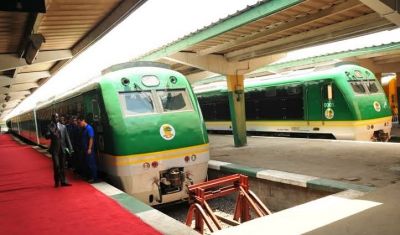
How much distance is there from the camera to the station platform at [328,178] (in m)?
4.48

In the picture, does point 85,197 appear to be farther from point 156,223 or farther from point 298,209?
point 298,209

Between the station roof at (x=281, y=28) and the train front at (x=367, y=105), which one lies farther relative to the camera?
the train front at (x=367, y=105)

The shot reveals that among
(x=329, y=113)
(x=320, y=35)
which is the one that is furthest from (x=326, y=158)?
(x=320, y=35)

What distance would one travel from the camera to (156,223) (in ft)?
15.7

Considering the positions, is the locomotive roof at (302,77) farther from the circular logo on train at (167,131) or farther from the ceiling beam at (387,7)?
the circular logo on train at (167,131)

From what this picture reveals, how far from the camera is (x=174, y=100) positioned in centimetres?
796

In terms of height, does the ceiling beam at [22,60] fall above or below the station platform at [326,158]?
above

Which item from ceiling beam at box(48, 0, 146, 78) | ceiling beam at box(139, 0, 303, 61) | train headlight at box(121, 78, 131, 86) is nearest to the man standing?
train headlight at box(121, 78, 131, 86)

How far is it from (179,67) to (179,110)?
872 centimetres

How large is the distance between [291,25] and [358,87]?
4525 millimetres

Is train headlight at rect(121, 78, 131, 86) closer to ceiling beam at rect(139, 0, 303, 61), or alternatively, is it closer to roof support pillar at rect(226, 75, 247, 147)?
ceiling beam at rect(139, 0, 303, 61)

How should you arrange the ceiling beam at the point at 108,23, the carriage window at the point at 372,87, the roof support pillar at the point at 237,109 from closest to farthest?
1. the ceiling beam at the point at 108,23
2. the carriage window at the point at 372,87
3. the roof support pillar at the point at 237,109

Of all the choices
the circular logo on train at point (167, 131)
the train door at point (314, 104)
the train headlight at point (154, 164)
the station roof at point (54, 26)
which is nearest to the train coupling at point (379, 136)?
the train door at point (314, 104)

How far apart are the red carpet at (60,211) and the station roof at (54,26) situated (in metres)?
2.90
